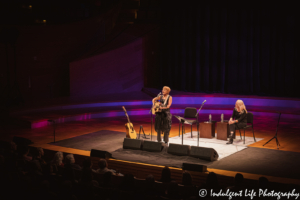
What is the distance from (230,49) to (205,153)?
8.54m

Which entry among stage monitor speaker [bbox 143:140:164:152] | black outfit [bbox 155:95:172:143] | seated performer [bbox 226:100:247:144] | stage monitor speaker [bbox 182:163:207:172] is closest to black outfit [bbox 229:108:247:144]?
seated performer [bbox 226:100:247:144]

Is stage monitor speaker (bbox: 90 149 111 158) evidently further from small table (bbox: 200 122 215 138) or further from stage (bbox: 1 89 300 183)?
small table (bbox: 200 122 215 138)

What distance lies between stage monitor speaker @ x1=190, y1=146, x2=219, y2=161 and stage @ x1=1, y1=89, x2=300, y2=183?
87mm

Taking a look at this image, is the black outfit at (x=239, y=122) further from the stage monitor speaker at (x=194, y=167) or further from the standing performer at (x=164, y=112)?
the stage monitor speaker at (x=194, y=167)

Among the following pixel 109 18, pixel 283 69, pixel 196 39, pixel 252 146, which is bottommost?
pixel 252 146

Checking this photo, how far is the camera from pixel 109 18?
48.0 feet

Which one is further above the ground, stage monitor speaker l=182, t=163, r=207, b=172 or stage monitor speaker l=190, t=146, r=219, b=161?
stage monitor speaker l=190, t=146, r=219, b=161

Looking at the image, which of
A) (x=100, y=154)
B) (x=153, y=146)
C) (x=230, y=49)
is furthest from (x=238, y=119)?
(x=230, y=49)

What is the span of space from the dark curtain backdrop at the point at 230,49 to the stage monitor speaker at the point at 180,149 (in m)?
7.58

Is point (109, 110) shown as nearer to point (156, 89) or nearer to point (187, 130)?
point (187, 130)

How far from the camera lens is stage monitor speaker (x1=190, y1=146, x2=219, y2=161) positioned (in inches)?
224

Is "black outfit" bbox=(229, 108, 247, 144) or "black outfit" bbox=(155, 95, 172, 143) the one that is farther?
"black outfit" bbox=(229, 108, 247, 144)

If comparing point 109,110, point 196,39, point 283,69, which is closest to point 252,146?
point 109,110

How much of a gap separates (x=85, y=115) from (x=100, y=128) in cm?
155
